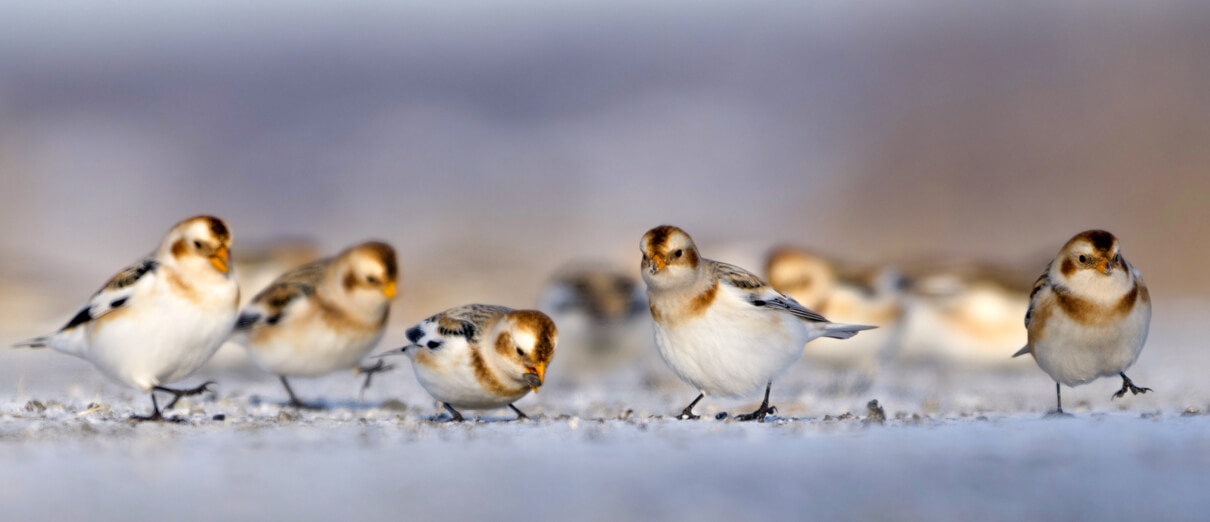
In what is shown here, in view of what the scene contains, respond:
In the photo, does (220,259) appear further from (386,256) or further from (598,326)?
(598,326)

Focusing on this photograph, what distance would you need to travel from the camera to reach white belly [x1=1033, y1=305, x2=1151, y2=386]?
5254mm

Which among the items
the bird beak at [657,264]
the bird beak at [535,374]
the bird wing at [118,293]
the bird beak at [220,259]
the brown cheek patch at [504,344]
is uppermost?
the bird beak at [657,264]

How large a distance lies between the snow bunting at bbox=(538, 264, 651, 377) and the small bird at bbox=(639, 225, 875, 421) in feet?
10.1

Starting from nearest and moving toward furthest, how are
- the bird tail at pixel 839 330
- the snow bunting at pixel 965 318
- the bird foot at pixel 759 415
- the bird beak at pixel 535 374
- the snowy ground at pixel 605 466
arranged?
the snowy ground at pixel 605 466 → the bird beak at pixel 535 374 → the bird foot at pixel 759 415 → the bird tail at pixel 839 330 → the snow bunting at pixel 965 318

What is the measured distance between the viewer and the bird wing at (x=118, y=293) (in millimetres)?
5215

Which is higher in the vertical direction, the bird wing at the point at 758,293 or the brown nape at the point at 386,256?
the brown nape at the point at 386,256

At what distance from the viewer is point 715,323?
17.0ft

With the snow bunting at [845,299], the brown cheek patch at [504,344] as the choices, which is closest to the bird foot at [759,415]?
the brown cheek patch at [504,344]

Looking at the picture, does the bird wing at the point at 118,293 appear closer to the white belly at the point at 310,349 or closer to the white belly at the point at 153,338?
the white belly at the point at 153,338

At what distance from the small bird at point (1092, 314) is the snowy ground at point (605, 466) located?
9.3 inches

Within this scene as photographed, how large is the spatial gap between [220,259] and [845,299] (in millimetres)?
4637

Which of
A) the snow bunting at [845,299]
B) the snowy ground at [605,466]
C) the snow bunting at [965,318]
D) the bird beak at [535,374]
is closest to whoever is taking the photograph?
the snowy ground at [605,466]

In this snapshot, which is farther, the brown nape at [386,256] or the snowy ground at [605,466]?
the brown nape at [386,256]

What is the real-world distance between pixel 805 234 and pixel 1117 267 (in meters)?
11.1
